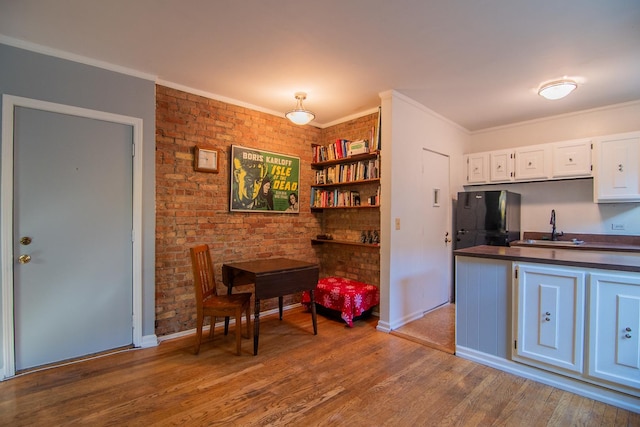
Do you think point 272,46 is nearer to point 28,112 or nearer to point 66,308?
point 28,112

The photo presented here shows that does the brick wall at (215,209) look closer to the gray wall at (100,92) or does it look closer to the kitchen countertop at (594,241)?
the gray wall at (100,92)

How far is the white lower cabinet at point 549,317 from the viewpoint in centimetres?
212

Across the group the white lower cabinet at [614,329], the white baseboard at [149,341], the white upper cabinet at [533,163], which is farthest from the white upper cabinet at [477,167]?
the white baseboard at [149,341]

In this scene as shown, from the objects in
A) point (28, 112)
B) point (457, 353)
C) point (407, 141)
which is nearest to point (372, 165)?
point (407, 141)

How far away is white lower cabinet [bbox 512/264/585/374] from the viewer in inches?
83.7

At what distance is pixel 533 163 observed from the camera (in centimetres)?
388

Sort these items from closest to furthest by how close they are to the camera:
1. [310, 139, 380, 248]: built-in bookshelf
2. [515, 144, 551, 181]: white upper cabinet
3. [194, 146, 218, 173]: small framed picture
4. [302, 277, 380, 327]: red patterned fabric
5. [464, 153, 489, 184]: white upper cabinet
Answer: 1. [194, 146, 218, 173]: small framed picture
2. [302, 277, 380, 327]: red patterned fabric
3. [310, 139, 380, 248]: built-in bookshelf
4. [515, 144, 551, 181]: white upper cabinet
5. [464, 153, 489, 184]: white upper cabinet

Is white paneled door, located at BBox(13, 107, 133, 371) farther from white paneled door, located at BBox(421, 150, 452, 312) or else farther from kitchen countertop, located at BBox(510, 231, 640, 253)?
kitchen countertop, located at BBox(510, 231, 640, 253)

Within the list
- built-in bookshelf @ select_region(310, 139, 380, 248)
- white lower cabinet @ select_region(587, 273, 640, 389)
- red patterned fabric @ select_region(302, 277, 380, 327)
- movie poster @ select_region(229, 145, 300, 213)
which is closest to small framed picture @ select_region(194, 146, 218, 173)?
movie poster @ select_region(229, 145, 300, 213)

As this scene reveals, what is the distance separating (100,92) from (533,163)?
481 centimetres

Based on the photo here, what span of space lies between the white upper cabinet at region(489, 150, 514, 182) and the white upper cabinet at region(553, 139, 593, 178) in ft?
1.57

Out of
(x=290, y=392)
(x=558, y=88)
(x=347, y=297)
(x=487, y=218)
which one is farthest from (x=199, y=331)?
(x=558, y=88)

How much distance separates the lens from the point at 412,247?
354 cm

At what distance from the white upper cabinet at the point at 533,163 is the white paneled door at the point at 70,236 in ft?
14.8
